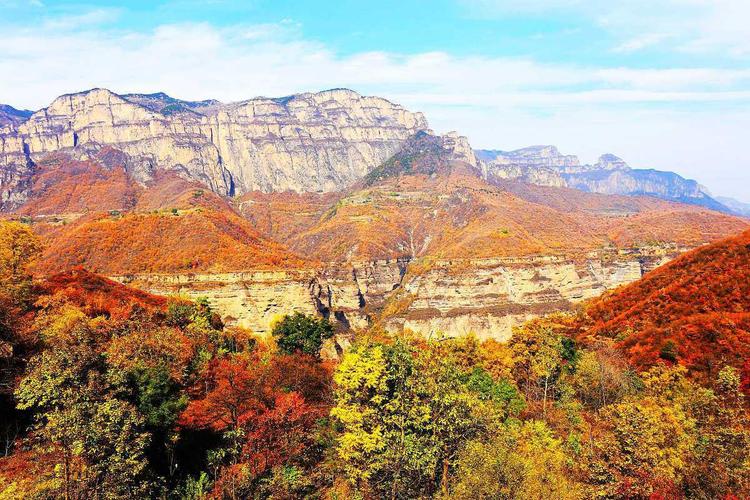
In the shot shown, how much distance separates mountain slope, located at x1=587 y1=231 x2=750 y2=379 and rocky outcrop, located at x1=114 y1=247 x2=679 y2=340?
44767 millimetres

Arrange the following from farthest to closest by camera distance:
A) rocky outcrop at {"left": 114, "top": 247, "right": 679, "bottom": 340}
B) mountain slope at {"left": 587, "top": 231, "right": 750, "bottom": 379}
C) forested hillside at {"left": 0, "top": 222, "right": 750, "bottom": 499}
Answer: rocky outcrop at {"left": 114, "top": 247, "right": 679, "bottom": 340} < mountain slope at {"left": 587, "top": 231, "right": 750, "bottom": 379} < forested hillside at {"left": 0, "top": 222, "right": 750, "bottom": 499}

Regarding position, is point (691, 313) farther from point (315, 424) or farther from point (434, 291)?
point (434, 291)

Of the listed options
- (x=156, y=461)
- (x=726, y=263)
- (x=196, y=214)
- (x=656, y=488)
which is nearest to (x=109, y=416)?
(x=156, y=461)

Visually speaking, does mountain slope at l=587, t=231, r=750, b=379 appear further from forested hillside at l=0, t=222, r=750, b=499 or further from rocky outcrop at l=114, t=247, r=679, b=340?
rocky outcrop at l=114, t=247, r=679, b=340

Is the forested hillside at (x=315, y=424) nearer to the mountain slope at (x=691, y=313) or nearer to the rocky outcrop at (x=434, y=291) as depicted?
the mountain slope at (x=691, y=313)

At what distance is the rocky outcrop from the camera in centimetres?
11819

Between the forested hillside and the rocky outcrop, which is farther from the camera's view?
the rocky outcrop

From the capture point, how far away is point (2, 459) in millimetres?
24875

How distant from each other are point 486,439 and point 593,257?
463ft

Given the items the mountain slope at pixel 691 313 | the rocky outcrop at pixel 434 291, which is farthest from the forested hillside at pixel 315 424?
the rocky outcrop at pixel 434 291

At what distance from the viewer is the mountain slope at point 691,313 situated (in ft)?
181

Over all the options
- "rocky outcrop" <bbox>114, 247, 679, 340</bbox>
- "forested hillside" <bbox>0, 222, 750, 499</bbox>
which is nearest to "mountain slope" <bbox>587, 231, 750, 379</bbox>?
"forested hillside" <bbox>0, 222, 750, 499</bbox>

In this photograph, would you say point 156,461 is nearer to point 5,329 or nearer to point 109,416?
point 109,416

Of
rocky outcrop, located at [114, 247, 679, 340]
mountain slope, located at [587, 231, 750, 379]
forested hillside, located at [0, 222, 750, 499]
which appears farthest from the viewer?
rocky outcrop, located at [114, 247, 679, 340]
